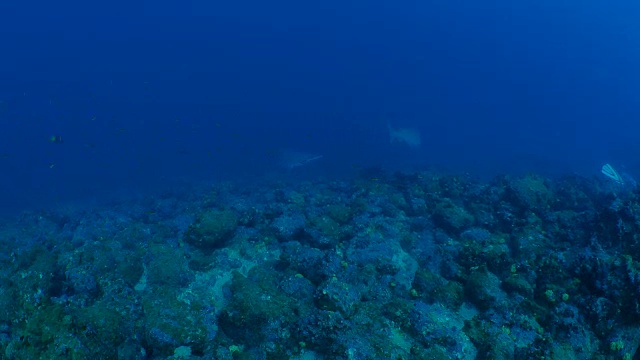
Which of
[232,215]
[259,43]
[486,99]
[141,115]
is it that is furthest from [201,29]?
[232,215]

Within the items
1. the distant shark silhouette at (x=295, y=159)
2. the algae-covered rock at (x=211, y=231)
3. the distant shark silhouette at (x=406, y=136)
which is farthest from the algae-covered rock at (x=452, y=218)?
the distant shark silhouette at (x=406, y=136)

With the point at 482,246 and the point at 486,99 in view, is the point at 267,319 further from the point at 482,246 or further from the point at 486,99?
the point at 486,99

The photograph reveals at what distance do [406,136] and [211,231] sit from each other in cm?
4774

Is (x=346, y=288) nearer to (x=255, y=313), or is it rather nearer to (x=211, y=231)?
(x=255, y=313)

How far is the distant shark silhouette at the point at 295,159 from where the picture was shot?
34.9 metres

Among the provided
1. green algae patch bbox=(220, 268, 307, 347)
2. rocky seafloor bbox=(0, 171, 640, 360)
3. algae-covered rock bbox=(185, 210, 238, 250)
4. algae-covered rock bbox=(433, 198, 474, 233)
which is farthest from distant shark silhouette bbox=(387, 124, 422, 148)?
green algae patch bbox=(220, 268, 307, 347)

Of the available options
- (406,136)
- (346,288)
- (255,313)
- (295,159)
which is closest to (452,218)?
(346,288)

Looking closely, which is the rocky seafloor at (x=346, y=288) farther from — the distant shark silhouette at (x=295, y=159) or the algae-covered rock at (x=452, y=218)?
the distant shark silhouette at (x=295, y=159)

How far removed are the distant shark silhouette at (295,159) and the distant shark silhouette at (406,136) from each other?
1444 centimetres

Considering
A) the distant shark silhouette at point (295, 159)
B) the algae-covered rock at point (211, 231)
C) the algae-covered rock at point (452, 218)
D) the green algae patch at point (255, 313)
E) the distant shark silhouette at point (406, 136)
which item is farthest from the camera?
the distant shark silhouette at point (406, 136)

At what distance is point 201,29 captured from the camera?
151250 millimetres

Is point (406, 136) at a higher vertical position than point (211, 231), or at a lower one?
lower

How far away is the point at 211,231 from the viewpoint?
31.2 ft

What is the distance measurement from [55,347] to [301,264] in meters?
4.46
